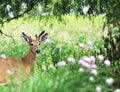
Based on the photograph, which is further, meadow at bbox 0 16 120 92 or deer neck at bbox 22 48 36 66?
deer neck at bbox 22 48 36 66

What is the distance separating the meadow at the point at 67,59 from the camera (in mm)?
6660

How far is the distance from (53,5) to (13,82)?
4672mm

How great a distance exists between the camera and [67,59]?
7227 millimetres

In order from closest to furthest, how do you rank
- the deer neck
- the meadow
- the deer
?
the meadow
the deer
the deer neck

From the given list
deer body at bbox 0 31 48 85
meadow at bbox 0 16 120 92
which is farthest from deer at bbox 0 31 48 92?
meadow at bbox 0 16 120 92

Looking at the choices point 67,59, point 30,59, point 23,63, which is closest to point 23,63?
point 23,63

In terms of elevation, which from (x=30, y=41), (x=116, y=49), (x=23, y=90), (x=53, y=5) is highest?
(x=53, y=5)

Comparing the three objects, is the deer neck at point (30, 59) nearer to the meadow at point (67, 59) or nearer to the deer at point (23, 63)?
the deer at point (23, 63)

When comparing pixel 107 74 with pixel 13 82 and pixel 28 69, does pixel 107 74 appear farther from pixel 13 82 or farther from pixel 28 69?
pixel 28 69

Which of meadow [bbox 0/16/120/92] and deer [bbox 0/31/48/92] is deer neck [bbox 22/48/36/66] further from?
meadow [bbox 0/16/120/92]

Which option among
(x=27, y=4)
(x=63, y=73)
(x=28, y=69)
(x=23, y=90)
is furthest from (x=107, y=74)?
(x=27, y=4)

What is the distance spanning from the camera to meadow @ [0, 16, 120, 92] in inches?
262

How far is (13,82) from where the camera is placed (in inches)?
267

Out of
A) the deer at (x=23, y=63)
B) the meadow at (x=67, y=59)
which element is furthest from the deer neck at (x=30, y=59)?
the meadow at (x=67, y=59)
